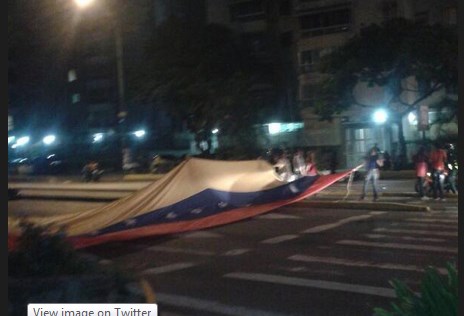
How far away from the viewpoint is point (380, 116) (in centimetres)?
3953

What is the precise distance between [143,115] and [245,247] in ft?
150

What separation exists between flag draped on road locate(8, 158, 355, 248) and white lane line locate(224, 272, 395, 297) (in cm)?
391

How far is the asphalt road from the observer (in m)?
8.64

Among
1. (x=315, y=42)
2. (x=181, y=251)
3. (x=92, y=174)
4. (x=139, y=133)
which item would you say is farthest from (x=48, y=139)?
(x=181, y=251)

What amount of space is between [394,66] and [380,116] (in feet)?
11.8

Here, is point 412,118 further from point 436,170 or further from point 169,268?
point 169,268

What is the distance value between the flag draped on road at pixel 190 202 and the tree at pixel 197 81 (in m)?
20.8

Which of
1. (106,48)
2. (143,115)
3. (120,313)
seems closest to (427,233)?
(120,313)

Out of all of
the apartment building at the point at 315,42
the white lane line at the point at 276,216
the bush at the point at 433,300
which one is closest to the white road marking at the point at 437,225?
the white lane line at the point at 276,216

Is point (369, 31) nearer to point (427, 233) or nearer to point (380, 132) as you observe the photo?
point (380, 132)

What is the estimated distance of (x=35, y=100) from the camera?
213 feet

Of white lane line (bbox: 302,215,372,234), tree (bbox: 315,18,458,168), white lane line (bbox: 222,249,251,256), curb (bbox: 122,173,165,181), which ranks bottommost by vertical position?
white lane line (bbox: 222,249,251,256)

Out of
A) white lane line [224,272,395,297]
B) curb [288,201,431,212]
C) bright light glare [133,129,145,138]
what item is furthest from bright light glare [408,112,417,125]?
white lane line [224,272,395,297]

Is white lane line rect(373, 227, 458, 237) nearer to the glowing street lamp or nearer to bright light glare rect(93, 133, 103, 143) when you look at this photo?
bright light glare rect(93, 133, 103, 143)
